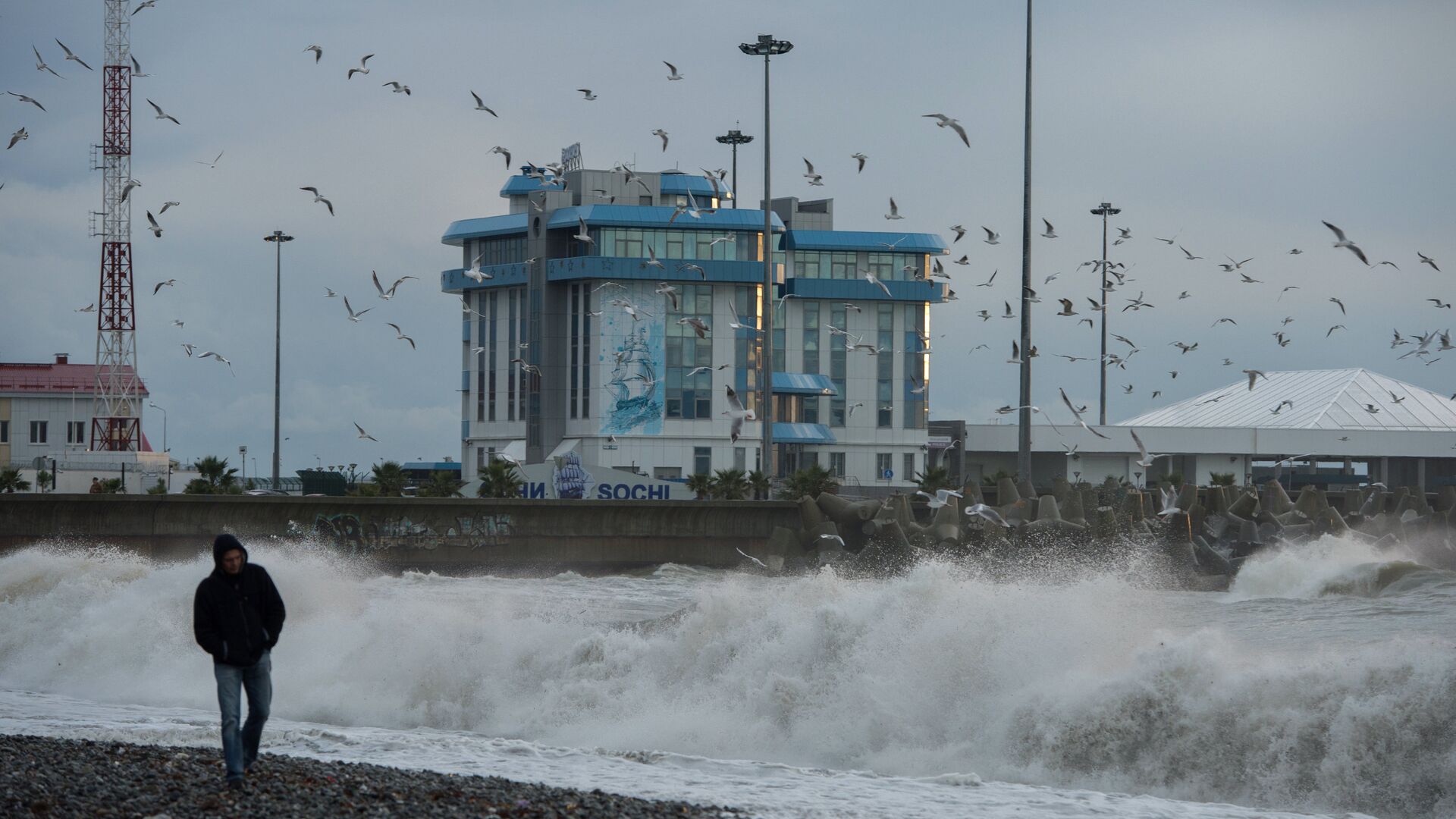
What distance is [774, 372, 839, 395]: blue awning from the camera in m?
78.1

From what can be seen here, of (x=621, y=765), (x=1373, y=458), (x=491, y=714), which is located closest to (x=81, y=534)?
(x=491, y=714)

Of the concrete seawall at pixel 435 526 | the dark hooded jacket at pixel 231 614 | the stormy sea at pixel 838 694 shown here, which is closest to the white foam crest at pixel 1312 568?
the stormy sea at pixel 838 694

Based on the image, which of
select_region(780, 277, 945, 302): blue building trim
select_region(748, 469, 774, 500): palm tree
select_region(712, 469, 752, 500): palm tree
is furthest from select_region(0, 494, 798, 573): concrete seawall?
select_region(780, 277, 945, 302): blue building trim

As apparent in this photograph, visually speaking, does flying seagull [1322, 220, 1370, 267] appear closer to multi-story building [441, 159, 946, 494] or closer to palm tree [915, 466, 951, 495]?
palm tree [915, 466, 951, 495]

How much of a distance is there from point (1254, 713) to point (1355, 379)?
90.1m

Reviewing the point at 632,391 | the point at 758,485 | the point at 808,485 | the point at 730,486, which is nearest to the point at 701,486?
the point at 730,486

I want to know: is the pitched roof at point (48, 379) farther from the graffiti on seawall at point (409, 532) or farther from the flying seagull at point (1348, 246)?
the flying seagull at point (1348, 246)

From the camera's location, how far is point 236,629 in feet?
34.2

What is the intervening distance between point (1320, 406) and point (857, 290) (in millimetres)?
30847

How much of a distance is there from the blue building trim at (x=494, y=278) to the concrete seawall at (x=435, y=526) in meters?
40.1

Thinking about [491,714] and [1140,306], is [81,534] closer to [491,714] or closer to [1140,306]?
[491,714]

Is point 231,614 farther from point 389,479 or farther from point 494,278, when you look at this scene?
point 494,278

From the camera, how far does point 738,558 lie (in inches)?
1516

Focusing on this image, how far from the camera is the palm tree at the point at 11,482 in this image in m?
51.2
